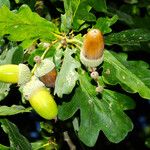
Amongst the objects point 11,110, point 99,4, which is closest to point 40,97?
point 11,110

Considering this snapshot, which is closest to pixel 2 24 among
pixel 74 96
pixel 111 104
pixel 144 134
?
pixel 74 96

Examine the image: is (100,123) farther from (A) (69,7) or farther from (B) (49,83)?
(A) (69,7)

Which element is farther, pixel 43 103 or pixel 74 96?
pixel 74 96

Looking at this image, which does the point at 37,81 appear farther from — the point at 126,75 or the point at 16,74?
the point at 126,75

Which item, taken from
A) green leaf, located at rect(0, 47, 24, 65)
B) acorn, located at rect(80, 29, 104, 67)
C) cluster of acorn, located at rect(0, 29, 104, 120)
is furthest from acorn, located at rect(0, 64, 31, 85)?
acorn, located at rect(80, 29, 104, 67)

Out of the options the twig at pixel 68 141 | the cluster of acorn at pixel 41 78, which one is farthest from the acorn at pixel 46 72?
the twig at pixel 68 141

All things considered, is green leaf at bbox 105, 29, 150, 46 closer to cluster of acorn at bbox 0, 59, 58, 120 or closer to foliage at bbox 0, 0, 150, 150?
foliage at bbox 0, 0, 150, 150

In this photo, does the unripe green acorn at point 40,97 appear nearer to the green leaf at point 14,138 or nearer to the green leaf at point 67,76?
the green leaf at point 67,76
